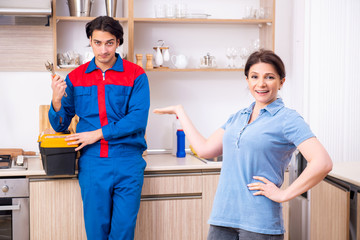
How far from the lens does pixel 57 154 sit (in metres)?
2.78

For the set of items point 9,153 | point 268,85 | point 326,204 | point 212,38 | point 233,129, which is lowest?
point 326,204

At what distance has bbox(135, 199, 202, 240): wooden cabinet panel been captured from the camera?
10.3 feet

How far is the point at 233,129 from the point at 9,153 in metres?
2.17

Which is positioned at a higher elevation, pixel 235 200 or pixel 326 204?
pixel 235 200

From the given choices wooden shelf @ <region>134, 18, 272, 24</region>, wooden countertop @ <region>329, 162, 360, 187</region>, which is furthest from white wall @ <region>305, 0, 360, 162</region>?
wooden countertop @ <region>329, 162, 360, 187</region>

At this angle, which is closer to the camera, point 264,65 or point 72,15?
point 264,65

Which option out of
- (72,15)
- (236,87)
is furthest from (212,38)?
(72,15)

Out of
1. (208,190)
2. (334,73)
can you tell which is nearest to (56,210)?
(208,190)

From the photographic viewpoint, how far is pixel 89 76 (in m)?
2.84

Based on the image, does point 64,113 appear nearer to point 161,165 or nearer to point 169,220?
point 161,165

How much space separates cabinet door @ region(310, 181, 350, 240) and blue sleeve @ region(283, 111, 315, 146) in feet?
3.55

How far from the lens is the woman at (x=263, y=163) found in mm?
1613

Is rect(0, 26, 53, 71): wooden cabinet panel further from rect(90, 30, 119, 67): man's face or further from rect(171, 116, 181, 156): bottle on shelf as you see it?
rect(171, 116, 181, 156): bottle on shelf

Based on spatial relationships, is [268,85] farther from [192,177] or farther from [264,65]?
[192,177]
